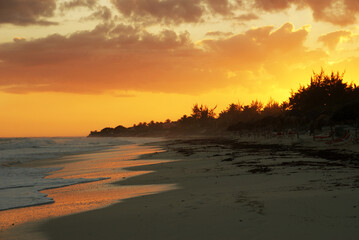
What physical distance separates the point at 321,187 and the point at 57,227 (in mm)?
6083

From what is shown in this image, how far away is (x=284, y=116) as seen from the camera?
4066 centimetres

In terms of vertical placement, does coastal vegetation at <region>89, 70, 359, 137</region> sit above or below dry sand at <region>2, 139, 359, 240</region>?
above

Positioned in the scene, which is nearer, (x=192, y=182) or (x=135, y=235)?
(x=135, y=235)

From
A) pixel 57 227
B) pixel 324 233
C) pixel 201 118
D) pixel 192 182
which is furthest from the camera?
pixel 201 118

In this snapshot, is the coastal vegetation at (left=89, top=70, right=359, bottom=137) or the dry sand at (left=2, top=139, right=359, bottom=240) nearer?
the dry sand at (left=2, top=139, right=359, bottom=240)

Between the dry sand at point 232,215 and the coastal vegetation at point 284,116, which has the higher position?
the coastal vegetation at point 284,116

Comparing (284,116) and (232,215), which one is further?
(284,116)

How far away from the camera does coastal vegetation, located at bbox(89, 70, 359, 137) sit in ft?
98.9

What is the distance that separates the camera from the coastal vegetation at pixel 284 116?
30156 mm

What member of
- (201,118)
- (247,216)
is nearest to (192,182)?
(247,216)

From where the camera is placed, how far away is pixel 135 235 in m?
5.38

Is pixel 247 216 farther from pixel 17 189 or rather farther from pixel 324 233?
pixel 17 189

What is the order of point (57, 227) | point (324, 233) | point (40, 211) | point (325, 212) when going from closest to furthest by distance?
point (324, 233)
point (325, 212)
point (57, 227)
point (40, 211)

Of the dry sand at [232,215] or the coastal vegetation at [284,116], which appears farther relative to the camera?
the coastal vegetation at [284,116]
